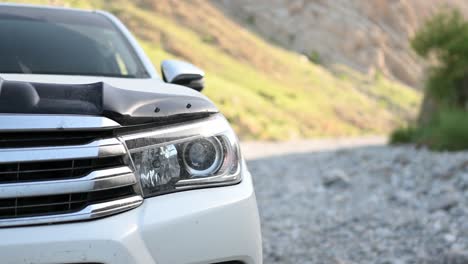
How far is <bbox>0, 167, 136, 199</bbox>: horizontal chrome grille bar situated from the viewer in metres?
1.97

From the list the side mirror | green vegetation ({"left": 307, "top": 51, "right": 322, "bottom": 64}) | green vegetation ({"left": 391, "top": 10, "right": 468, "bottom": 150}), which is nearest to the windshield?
the side mirror

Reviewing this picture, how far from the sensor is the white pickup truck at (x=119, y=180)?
6.51ft

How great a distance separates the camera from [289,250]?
17.1 ft

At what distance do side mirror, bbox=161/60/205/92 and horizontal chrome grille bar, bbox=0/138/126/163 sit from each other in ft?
4.32

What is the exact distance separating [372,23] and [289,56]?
342 inches

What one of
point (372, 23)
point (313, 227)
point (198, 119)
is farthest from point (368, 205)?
point (372, 23)

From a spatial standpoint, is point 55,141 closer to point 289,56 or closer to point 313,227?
point 313,227

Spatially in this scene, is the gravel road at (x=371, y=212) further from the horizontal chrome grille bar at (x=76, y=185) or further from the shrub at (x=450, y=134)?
the horizontal chrome grille bar at (x=76, y=185)

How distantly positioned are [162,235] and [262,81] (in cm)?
3531

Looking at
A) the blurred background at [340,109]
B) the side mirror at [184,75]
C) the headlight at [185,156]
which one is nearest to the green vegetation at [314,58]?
the blurred background at [340,109]

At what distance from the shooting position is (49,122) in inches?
79.7

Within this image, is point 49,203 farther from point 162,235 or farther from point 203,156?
point 203,156

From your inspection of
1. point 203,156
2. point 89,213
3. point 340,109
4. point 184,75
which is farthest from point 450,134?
point 340,109

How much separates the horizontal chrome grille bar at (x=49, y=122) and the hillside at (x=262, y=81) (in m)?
23.9
